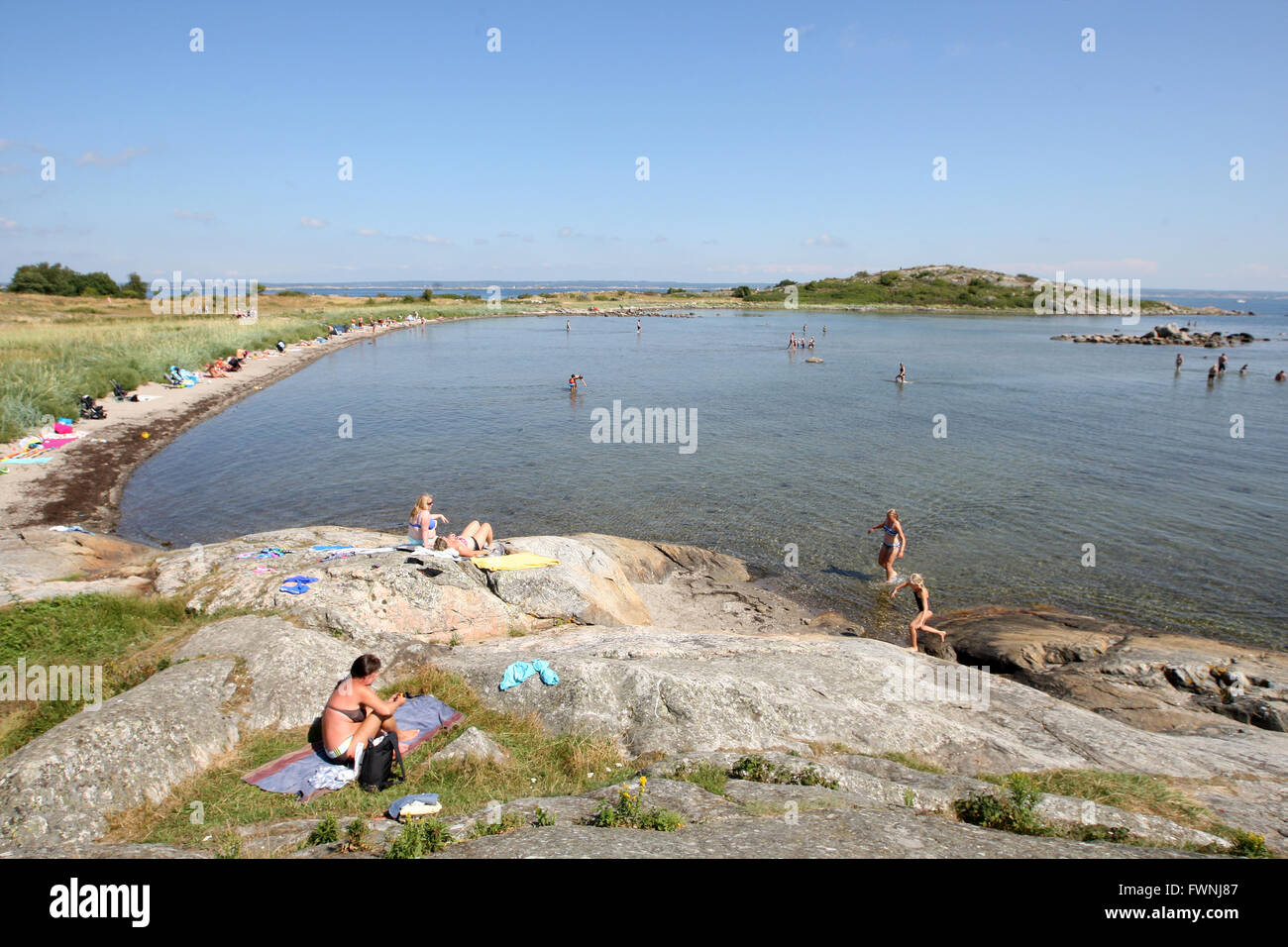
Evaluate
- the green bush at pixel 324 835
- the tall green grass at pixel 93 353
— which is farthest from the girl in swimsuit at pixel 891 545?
the tall green grass at pixel 93 353

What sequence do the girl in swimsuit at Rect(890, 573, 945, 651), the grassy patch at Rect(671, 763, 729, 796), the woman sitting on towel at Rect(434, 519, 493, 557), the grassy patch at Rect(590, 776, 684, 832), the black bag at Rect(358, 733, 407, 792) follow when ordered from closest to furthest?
the grassy patch at Rect(590, 776, 684, 832) → the grassy patch at Rect(671, 763, 729, 796) → the black bag at Rect(358, 733, 407, 792) → the woman sitting on towel at Rect(434, 519, 493, 557) → the girl in swimsuit at Rect(890, 573, 945, 651)

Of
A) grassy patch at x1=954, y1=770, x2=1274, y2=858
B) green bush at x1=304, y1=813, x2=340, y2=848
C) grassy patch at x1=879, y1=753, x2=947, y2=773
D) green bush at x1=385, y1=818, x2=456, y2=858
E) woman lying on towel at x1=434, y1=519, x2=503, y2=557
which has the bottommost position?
grassy patch at x1=879, y1=753, x2=947, y2=773

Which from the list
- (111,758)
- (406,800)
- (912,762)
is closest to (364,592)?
(111,758)

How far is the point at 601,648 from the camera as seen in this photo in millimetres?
11773

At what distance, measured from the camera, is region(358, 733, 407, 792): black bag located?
7977mm

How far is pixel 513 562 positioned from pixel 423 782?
6.57 meters

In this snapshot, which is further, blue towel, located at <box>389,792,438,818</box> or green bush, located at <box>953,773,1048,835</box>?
blue towel, located at <box>389,792,438,818</box>

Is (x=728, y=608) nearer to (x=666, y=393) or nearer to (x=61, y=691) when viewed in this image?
(x=61, y=691)

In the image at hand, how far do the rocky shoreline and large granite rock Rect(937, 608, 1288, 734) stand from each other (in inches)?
2.0

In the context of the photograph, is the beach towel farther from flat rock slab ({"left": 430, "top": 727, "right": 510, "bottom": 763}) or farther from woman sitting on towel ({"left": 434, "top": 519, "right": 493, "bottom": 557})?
woman sitting on towel ({"left": 434, "top": 519, "right": 493, "bottom": 557})

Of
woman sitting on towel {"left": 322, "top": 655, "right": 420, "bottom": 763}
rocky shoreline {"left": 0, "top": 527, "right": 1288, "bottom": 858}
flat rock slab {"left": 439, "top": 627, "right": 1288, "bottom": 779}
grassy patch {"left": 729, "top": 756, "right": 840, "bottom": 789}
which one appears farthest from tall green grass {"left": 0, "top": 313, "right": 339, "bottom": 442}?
grassy patch {"left": 729, "top": 756, "right": 840, "bottom": 789}
